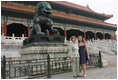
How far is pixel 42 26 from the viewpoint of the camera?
625cm

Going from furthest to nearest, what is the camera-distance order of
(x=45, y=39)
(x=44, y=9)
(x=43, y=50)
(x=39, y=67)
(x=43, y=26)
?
1. (x=43, y=26)
2. (x=44, y=9)
3. (x=45, y=39)
4. (x=43, y=50)
5. (x=39, y=67)

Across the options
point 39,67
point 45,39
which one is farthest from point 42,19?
point 39,67

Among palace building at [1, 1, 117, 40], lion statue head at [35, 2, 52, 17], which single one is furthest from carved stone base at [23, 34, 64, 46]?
palace building at [1, 1, 117, 40]

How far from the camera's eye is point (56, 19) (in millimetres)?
17656

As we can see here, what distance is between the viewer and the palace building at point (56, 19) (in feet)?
48.4

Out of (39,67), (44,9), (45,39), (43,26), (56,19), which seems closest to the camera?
(39,67)

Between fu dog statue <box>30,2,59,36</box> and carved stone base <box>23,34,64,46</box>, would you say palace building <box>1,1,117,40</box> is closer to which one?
fu dog statue <box>30,2,59,36</box>

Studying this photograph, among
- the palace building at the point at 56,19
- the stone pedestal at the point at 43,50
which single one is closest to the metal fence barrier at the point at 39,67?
the stone pedestal at the point at 43,50

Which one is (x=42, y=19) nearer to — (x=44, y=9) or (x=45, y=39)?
(x=44, y=9)

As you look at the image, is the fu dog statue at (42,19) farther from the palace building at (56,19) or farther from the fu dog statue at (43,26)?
the palace building at (56,19)

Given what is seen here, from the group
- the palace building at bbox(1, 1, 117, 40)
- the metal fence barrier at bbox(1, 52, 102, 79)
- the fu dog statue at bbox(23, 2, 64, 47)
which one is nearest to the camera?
the metal fence barrier at bbox(1, 52, 102, 79)

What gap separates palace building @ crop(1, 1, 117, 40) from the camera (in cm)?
1476

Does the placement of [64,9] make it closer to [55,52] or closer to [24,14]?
[24,14]

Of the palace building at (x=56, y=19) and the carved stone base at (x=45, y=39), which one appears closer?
the carved stone base at (x=45, y=39)
